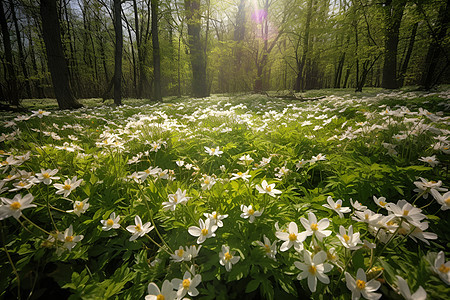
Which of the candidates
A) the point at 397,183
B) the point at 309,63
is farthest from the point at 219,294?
the point at 309,63

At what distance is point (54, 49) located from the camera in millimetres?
7426

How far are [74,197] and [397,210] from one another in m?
2.27

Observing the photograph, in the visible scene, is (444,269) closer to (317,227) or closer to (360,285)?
(360,285)

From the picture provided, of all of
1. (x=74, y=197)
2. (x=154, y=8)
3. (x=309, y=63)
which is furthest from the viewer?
(x=309, y=63)

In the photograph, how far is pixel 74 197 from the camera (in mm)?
1521

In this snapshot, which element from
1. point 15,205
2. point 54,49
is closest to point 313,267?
point 15,205

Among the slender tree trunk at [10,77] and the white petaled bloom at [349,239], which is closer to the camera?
the white petaled bloom at [349,239]

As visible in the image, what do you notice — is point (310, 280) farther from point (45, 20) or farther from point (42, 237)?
point (45, 20)

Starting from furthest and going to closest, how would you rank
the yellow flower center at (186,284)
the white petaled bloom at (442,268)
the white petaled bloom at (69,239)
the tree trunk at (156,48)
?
1. the tree trunk at (156,48)
2. the white petaled bloom at (69,239)
3. the yellow flower center at (186,284)
4. the white petaled bloom at (442,268)

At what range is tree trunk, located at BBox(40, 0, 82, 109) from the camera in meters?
7.26

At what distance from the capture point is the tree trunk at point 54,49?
23.8 ft

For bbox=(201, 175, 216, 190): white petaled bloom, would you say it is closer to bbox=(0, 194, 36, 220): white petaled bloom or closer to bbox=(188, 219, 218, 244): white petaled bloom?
bbox=(188, 219, 218, 244): white petaled bloom

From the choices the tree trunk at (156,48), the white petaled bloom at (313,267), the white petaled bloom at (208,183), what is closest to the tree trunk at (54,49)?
the tree trunk at (156,48)

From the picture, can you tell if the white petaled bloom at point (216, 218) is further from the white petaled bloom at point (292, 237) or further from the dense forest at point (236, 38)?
the dense forest at point (236, 38)
